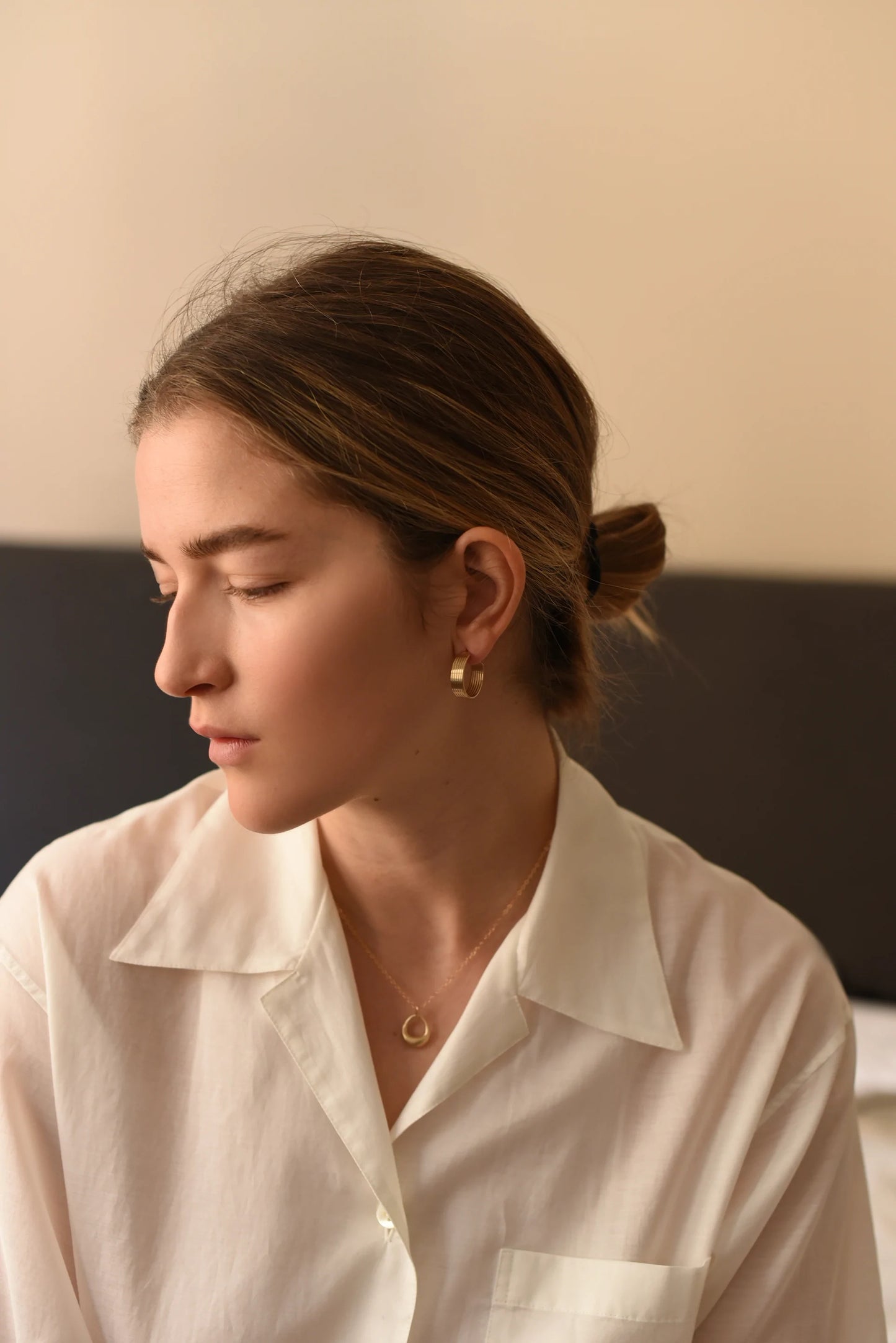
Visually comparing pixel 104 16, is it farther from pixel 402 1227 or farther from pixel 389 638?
pixel 402 1227

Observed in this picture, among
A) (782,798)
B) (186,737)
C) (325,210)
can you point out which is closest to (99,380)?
(325,210)

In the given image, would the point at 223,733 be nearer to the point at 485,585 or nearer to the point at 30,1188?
the point at 485,585

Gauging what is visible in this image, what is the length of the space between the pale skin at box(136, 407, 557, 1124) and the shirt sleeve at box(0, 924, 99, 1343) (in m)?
0.23

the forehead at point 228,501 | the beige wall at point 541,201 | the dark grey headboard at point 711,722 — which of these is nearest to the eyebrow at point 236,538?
the forehead at point 228,501

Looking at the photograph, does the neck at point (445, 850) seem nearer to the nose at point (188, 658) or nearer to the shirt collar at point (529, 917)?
the shirt collar at point (529, 917)

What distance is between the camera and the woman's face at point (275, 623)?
0.75 metres

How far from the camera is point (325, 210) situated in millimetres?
1588

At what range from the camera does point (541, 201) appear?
62.1 inches

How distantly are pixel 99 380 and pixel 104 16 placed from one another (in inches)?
19.1

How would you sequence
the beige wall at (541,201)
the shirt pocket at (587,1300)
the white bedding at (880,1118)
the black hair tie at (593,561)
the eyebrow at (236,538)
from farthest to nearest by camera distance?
1. the beige wall at (541,201)
2. the white bedding at (880,1118)
3. the black hair tie at (593,561)
4. the shirt pocket at (587,1300)
5. the eyebrow at (236,538)

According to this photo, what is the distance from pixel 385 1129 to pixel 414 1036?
3.5 inches

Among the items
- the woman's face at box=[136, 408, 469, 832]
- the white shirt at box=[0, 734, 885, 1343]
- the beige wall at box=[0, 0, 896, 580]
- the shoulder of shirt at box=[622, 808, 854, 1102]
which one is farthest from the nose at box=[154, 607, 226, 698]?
the beige wall at box=[0, 0, 896, 580]

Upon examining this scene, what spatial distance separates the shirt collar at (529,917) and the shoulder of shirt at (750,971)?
2 centimetres

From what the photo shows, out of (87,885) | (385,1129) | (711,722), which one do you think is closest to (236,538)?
(87,885)
